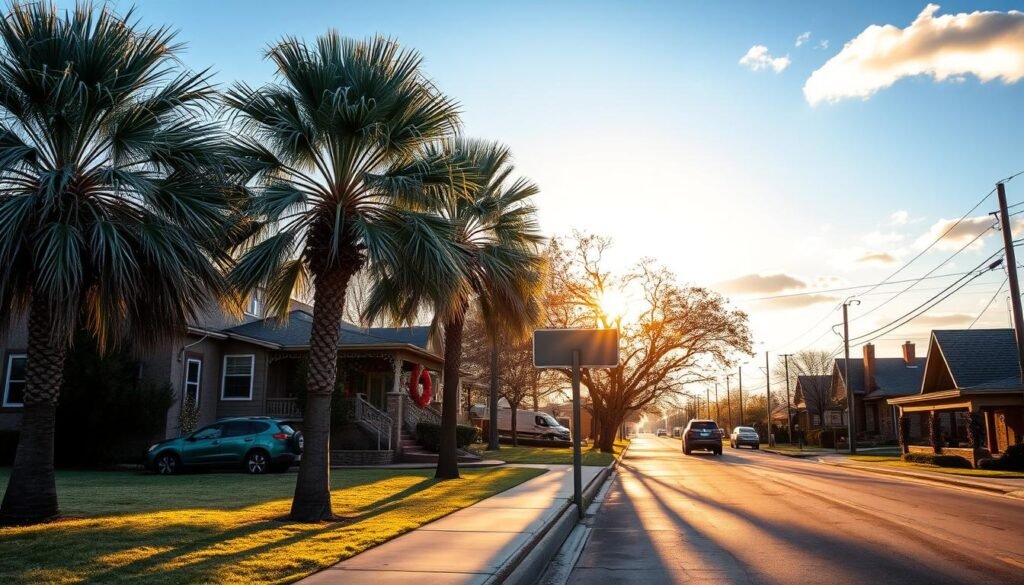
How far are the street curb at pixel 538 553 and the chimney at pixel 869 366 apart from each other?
53.8 meters

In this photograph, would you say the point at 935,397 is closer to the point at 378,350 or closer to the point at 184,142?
the point at 378,350

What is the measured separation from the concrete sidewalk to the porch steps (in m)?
12.8

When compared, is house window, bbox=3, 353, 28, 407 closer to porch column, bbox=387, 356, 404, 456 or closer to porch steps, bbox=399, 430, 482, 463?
porch column, bbox=387, 356, 404, 456

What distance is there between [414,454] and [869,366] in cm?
4623

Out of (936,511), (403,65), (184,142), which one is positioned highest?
(403,65)

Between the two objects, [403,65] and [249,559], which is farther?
[403,65]

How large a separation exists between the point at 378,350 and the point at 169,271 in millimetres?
17513

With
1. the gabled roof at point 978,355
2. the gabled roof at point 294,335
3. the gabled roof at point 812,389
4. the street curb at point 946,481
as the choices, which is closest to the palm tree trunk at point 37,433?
the gabled roof at point 294,335

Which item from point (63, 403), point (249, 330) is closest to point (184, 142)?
point (63, 403)

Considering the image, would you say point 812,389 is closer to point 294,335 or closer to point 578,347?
Result: point 294,335

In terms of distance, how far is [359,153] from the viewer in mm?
11062

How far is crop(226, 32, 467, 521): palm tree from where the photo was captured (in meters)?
10.5

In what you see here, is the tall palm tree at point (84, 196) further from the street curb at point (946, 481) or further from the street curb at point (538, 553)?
the street curb at point (946, 481)

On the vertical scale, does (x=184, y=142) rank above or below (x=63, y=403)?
above
